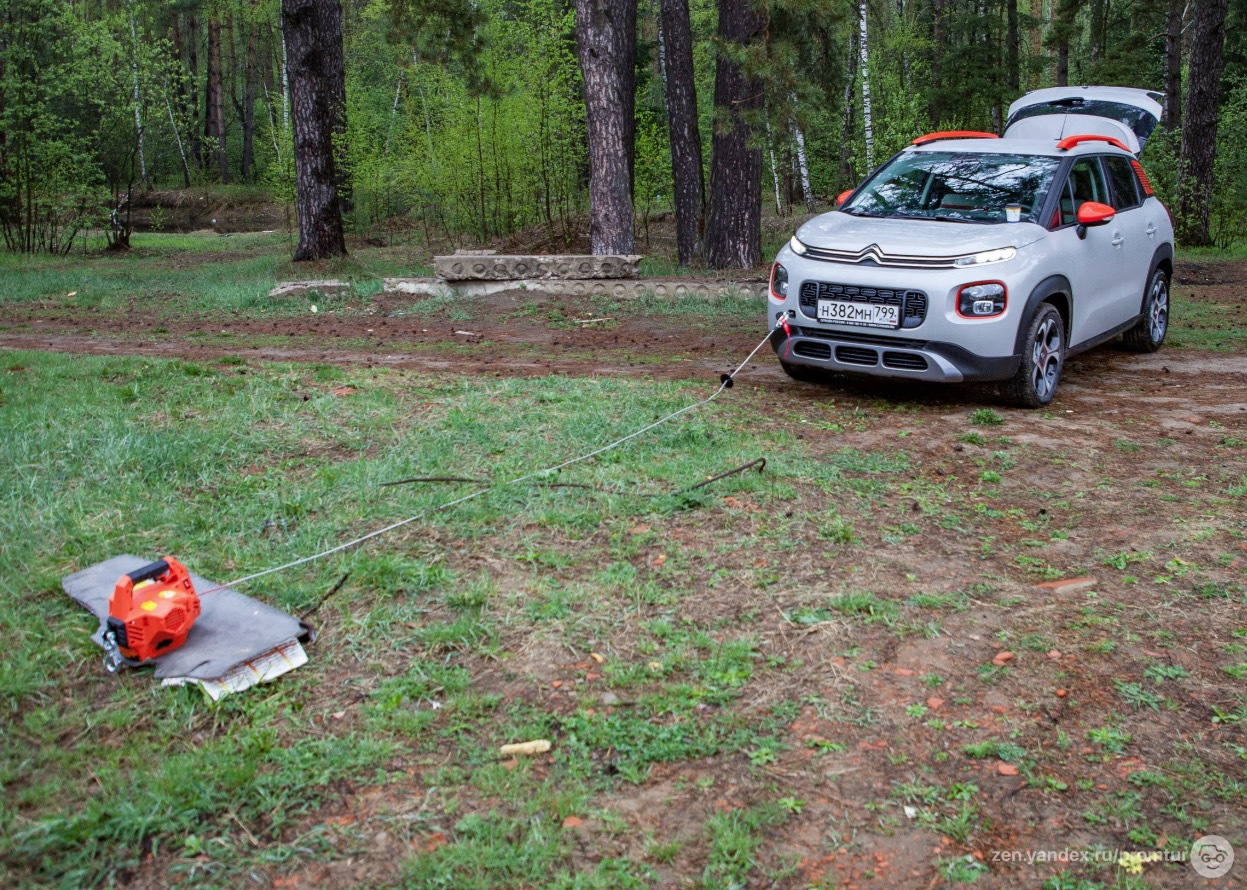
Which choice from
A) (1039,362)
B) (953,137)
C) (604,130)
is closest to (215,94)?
(604,130)

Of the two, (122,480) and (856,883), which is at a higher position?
(122,480)

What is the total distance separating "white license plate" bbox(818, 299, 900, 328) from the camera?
22.1ft

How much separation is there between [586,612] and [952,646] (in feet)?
4.35

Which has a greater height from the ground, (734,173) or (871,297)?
(734,173)

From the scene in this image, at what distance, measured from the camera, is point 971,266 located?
21.8ft

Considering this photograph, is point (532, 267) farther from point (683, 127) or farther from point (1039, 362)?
point (1039, 362)

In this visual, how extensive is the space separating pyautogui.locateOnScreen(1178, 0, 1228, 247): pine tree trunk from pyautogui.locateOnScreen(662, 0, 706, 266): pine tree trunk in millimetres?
9194

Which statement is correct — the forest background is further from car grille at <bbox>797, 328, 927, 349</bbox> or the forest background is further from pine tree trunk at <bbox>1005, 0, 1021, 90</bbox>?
car grille at <bbox>797, 328, 927, 349</bbox>

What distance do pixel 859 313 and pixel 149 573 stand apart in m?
4.76

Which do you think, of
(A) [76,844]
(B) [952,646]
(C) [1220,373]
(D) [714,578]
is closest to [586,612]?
(D) [714,578]

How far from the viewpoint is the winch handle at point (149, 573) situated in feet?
11.2

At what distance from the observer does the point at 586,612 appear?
154 inches

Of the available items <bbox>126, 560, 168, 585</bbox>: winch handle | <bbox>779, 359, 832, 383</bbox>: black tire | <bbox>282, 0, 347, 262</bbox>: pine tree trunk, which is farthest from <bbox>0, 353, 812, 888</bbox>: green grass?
<bbox>282, 0, 347, 262</bbox>: pine tree trunk

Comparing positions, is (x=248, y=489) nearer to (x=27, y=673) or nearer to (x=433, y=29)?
(x=27, y=673)
